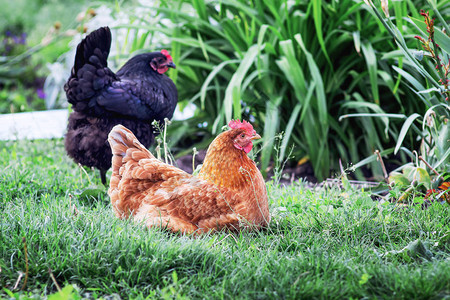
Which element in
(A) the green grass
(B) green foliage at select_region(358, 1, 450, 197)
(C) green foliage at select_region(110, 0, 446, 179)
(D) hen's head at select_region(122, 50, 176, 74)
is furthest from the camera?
(C) green foliage at select_region(110, 0, 446, 179)

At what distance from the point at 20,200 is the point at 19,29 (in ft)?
26.0

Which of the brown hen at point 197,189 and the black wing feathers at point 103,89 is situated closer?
the brown hen at point 197,189

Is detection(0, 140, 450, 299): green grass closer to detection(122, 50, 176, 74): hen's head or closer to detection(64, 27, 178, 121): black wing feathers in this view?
detection(64, 27, 178, 121): black wing feathers

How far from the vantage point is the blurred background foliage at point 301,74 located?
3650 millimetres

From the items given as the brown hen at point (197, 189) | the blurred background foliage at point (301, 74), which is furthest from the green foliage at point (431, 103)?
the brown hen at point (197, 189)

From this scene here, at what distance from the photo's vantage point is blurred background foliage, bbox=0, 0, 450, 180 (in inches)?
144

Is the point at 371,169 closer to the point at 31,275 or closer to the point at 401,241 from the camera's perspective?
the point at 401,241

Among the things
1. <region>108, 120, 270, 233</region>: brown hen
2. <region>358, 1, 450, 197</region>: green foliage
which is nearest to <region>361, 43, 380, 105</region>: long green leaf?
<region>358, 1, 450, 197</region>: green foliage

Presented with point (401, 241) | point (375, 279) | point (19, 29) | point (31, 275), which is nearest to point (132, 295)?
point (31, 275)

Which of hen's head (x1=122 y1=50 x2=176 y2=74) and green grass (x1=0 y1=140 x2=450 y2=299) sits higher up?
hen's head (x1=122 y1=50 x2=176 y2=74)

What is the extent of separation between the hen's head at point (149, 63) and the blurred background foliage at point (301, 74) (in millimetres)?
396

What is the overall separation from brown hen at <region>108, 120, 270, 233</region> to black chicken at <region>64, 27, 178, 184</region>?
0.62 m

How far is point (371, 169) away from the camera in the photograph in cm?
406

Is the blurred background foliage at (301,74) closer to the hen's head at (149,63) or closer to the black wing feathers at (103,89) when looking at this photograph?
the hen's head at (149,63)
